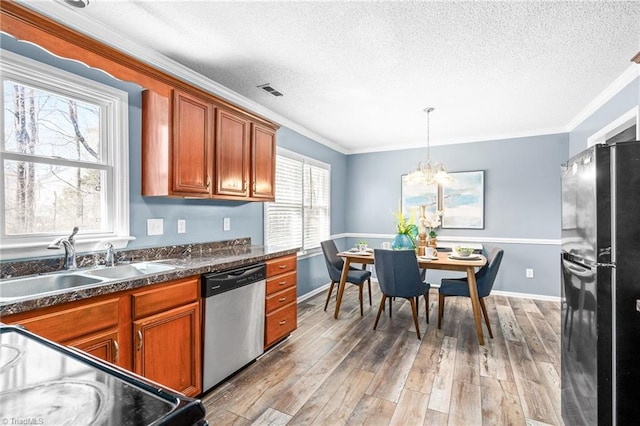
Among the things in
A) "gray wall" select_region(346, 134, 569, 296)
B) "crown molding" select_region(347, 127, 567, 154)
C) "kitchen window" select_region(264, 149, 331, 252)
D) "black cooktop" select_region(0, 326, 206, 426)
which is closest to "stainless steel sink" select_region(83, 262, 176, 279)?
"black cooktop" select_region(0, 326, 206, 426)

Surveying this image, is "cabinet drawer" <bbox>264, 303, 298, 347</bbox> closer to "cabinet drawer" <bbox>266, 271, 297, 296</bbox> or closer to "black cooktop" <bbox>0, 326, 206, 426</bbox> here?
"cabinet drawer" <bbox>266, 271, 297, 296</bbox>

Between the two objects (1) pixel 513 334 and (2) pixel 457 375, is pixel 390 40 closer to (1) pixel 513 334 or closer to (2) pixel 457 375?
(2) pixel 457 375

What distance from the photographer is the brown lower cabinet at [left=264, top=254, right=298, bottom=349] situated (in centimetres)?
271

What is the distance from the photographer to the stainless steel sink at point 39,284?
5.10 feet

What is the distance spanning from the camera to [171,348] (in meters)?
1.90

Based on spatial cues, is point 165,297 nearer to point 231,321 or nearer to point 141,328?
point 141,328

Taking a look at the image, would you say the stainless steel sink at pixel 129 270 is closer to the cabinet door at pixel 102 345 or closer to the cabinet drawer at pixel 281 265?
the cabinet door at pixel 102 345

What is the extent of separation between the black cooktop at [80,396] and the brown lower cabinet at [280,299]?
201 cm

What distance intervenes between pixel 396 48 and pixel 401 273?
2.03 metres

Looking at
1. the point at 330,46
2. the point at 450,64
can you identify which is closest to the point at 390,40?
the point at 330,46

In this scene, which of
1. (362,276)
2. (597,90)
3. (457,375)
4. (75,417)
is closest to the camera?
(75,417)

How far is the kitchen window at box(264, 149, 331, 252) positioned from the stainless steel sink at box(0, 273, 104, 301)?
2099 mm

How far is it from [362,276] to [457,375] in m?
1.61

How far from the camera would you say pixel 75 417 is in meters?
0.49
